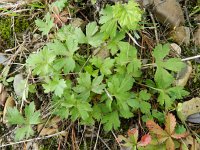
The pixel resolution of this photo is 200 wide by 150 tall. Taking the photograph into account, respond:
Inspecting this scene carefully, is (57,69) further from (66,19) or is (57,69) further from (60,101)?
(66,19)

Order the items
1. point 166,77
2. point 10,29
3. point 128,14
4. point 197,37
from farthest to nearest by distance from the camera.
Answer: point 10,29
point 197,37
point 166,77
point 128,14

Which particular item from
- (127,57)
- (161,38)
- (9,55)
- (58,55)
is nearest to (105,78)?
(127,57)

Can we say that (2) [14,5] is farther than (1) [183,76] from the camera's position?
Yes

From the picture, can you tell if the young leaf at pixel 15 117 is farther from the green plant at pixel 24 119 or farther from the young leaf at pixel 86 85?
the young leaf at pixel 86 85

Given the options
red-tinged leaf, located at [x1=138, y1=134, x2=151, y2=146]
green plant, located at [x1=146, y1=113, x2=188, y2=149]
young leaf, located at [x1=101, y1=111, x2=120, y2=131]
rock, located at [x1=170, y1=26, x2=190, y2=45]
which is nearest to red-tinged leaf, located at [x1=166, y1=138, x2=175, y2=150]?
green plant, located at [x1=146, y1=113, x2=188, y2=149]

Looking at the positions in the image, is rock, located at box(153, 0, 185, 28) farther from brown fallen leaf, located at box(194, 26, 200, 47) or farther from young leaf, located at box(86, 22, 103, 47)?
young leaf, located at box(86, 22, 103, 47)

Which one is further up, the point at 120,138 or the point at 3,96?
the point at 3,96

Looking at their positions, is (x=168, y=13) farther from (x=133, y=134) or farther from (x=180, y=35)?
(x=133, y=134)

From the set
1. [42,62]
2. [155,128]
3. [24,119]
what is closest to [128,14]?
[42,62]

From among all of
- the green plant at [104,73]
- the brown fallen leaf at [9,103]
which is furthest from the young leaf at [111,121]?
the brown fallen leaf at [9,103]
